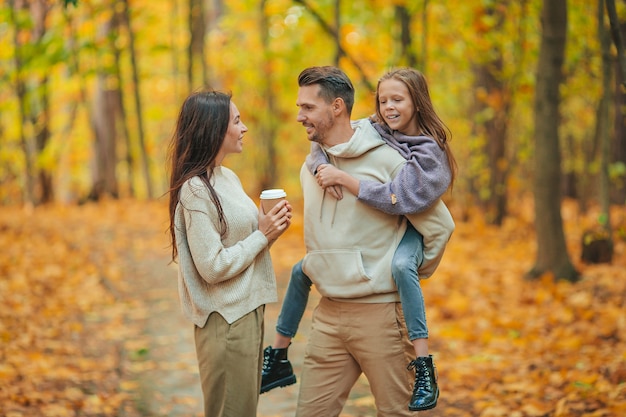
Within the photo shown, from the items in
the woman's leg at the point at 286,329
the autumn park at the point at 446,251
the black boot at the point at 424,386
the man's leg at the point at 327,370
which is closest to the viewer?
the black boot at the point at 424,386

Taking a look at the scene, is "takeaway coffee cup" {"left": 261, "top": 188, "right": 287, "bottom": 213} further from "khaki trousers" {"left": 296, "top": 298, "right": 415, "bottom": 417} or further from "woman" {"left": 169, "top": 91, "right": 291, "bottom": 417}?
"khaki trousers" {"left": 296, "top": 298, "right": 415, "bottom": 417}

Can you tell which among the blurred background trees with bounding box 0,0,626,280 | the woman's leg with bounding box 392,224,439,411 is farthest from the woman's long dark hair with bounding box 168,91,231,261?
the blurred background trees with bounding box 0,0,626,280

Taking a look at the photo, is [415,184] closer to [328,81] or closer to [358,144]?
[358,144]

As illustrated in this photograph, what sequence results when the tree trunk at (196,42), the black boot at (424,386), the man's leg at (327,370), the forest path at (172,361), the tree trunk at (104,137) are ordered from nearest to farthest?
the black boot at (424,386) < the man's leg at (327,370) < the forest path at (172,361) < the tree trunk at (196,42) < the tree trunk at (104,137)

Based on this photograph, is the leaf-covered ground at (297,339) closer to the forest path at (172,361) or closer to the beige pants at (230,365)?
the forest path at (172,361)

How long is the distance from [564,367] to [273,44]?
59.6 feet

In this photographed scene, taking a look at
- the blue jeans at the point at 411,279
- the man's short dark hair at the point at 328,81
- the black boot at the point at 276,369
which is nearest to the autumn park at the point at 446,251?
the black boot at the point at 276,369

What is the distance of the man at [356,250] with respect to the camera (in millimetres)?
3260

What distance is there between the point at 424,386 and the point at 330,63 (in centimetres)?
1823

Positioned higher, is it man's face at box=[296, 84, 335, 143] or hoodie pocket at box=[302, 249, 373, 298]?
man's face at box=[296, 84, 335, 143]

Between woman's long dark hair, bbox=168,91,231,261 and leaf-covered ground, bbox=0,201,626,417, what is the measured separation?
58 cm

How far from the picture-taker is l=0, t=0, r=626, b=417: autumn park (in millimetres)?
5684

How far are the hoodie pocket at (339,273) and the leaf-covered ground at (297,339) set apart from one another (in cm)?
89

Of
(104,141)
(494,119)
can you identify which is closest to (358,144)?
(494,119)
